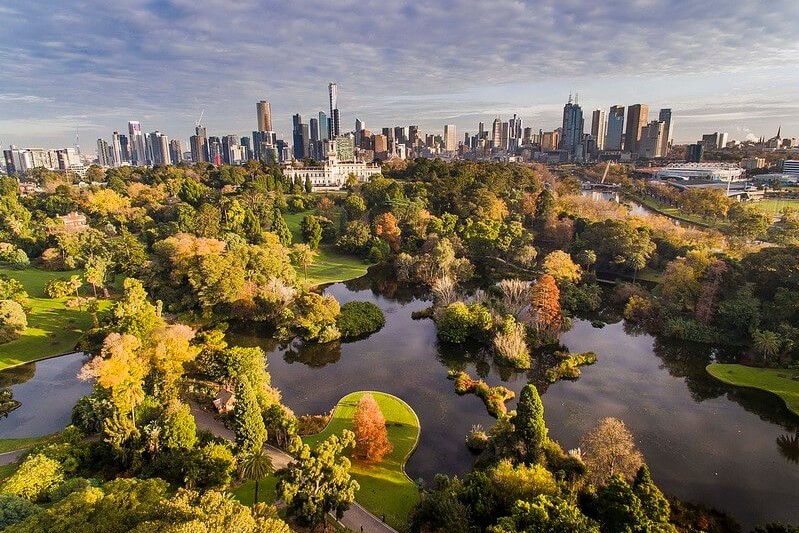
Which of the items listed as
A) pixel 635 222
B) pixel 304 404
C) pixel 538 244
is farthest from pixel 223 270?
pixel 635 222

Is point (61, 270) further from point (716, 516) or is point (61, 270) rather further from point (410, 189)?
point (716, 516)

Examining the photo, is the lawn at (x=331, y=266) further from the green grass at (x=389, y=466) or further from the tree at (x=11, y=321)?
the green grass at (x=389, y=466)

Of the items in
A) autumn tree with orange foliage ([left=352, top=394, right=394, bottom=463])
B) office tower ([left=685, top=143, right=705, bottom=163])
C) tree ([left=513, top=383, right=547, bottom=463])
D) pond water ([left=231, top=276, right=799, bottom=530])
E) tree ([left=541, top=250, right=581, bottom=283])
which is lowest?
pond water ([left=231, top=276, right=799, bottom=530])

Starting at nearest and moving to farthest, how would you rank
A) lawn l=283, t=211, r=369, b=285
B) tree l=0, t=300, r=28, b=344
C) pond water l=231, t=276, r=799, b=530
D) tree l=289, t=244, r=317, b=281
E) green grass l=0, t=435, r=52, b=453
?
pond water l=231, t=276, r=799, b=530
green grass l=0, t=435, r=52, b=453
tree l=0, t=300, r=28, b=344
tree l=289, t=244, r=317, b=281
lawn l=283, t=211, r=369, b=285

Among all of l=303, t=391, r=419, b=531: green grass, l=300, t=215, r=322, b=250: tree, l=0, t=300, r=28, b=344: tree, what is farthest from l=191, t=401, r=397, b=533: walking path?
l=300, t=215, r=322, b=250: tree

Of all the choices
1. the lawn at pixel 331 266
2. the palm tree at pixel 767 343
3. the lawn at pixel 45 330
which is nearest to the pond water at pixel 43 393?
the lawn at pixel 45 330

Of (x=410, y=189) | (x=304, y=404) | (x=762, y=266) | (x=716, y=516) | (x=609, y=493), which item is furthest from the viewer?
(x=410, y=189)

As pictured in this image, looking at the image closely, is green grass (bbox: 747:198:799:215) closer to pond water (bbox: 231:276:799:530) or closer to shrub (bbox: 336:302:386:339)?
pond water (bbox: 231:276:799:530)

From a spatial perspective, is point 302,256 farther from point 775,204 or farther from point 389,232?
point 775,204
